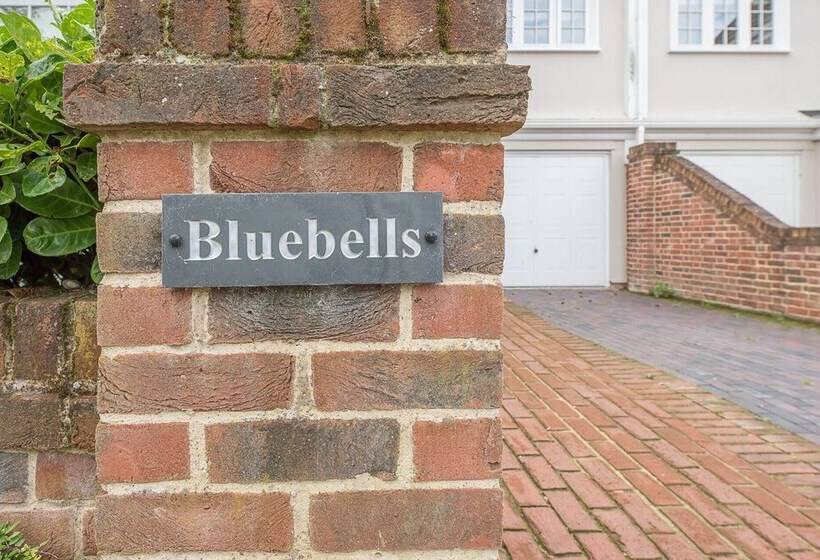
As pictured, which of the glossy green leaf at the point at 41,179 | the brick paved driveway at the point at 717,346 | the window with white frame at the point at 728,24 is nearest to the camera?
the glossy green leaf at the point at 41,179

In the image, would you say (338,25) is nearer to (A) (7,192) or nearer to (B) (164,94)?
(B) (164,94)

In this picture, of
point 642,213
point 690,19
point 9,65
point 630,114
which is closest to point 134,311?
point 9,65

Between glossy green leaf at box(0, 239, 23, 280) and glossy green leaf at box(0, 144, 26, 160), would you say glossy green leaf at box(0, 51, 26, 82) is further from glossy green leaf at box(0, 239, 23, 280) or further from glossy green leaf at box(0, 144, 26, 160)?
glossy green leaf at box(0, 239, 23, 280)

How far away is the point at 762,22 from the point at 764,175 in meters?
2.74

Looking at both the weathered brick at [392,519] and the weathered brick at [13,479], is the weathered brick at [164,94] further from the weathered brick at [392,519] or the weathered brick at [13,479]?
the weathered brick at [13,479]

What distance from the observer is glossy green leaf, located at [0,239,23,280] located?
4.34ft

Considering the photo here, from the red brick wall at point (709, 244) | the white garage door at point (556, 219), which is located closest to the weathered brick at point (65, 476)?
the red brick wall at point (709, 244)

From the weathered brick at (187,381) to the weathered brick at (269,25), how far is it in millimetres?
485

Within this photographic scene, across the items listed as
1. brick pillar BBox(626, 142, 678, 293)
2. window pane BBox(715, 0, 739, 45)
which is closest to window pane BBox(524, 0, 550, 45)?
brick pillar BBox(626, 142, 678, 293)

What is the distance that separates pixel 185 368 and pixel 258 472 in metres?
0.21

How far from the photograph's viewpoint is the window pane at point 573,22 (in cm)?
1052

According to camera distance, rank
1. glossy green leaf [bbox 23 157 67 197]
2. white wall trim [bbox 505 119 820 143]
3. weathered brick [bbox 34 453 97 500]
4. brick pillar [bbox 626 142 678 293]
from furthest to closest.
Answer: white wall trim [bbox 505 119 820 143] → brick pillar [bbox 626 142 678 293] → weathered brick [bbox 34 453 97 500] → glossy green leaf [bbox 23 157 67 197]

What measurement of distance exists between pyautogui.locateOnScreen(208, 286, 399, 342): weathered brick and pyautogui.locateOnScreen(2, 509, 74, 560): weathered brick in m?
0.67

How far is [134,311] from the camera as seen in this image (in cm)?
98
